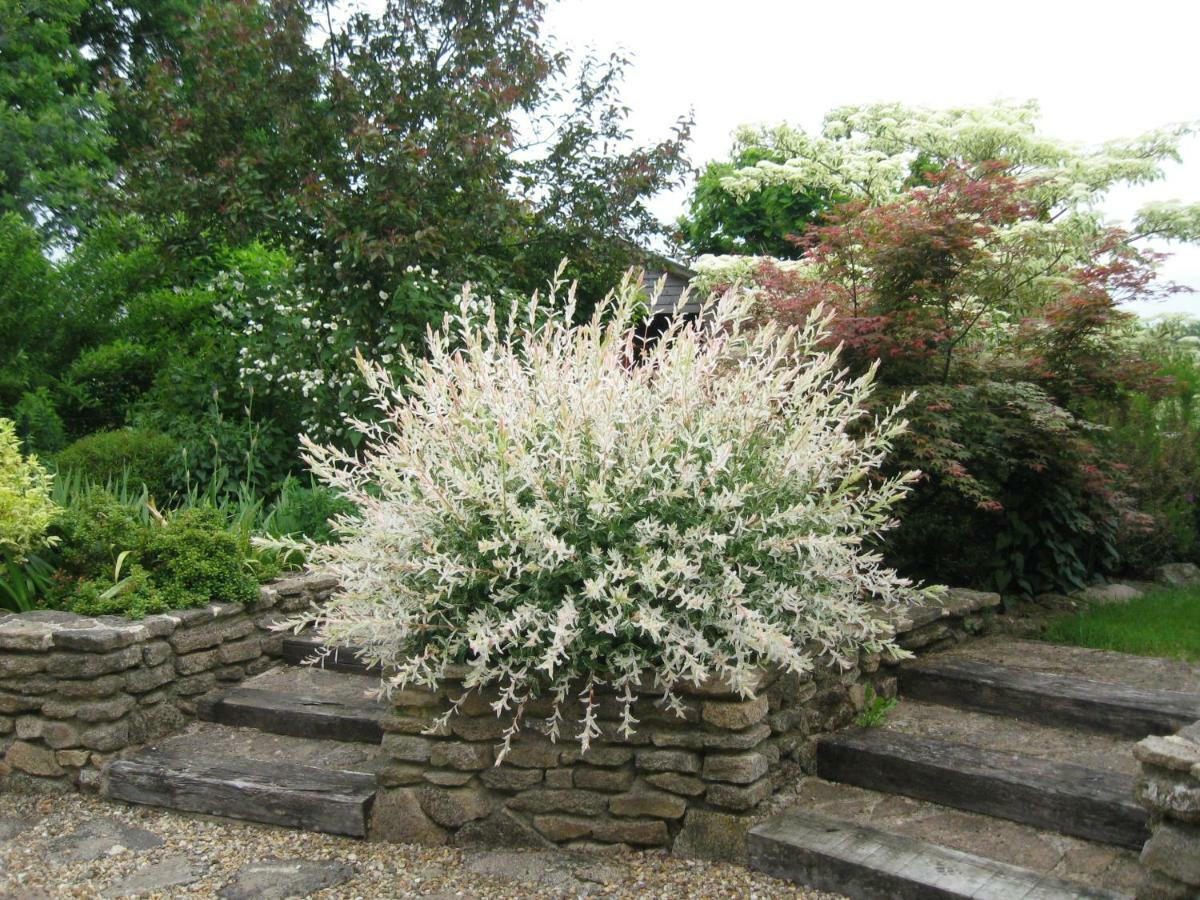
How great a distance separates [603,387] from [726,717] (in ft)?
3.35

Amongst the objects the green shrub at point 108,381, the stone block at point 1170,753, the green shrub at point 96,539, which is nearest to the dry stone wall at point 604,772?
the stone block at point 1170,753

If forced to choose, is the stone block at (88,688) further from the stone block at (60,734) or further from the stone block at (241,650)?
the stone block at (241,650)

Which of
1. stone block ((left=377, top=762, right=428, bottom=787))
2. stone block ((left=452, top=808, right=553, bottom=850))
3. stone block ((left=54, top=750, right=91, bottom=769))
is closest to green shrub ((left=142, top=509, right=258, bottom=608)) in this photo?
stone block ((left=54, top=750, right=91, bottom=769))

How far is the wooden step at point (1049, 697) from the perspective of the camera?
3326mm

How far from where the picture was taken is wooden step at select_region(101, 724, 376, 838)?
10.7 ft

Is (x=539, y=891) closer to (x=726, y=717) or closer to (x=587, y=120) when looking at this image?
A: (x=726, y=717)

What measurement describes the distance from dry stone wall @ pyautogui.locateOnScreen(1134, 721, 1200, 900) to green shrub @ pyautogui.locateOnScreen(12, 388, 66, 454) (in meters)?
6.58

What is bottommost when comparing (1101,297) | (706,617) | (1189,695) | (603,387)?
(1189,695)

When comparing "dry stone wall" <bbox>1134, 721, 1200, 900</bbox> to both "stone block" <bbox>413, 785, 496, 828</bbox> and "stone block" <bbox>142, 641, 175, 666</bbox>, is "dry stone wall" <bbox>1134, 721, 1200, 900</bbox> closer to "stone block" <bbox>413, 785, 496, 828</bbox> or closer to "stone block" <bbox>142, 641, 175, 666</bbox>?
"stone block" <bbox>413, 785, 496, 828</bbox>

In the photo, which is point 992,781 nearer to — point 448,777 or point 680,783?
point 680,783

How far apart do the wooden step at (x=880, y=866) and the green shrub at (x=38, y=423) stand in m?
5.78

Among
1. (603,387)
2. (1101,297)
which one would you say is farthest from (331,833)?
(1101,297)

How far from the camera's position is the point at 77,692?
12.1 feet

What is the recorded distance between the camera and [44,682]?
12.1 ft
